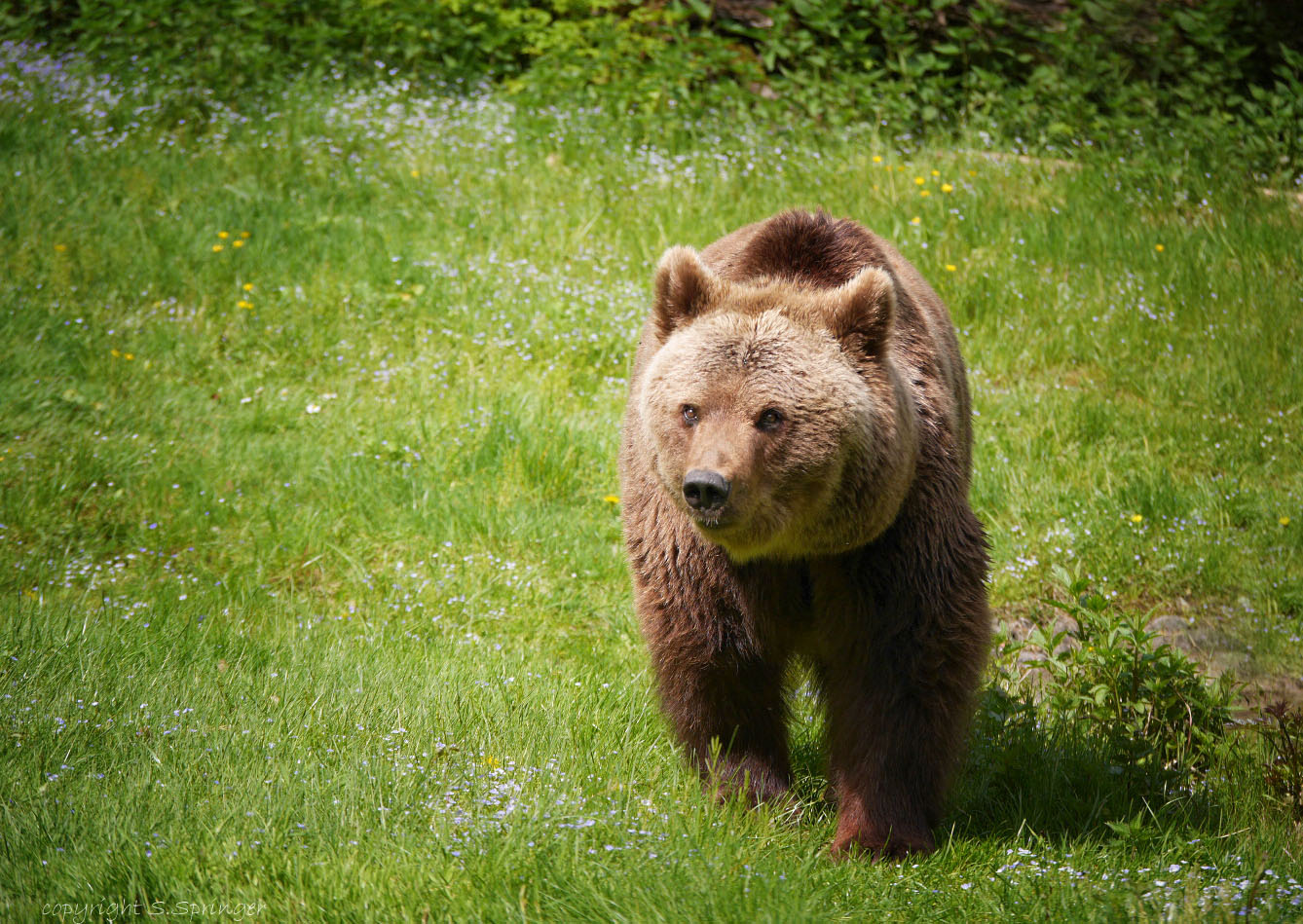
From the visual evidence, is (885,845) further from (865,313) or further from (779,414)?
(865,313)

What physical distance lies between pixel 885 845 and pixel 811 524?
3.64 feet

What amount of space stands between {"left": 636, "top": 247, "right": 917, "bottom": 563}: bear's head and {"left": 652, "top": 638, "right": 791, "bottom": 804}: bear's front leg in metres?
0.50

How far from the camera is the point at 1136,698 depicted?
4867 millimetres

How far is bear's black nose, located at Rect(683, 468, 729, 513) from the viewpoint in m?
3.11

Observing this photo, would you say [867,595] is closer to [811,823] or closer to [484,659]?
[811,823]

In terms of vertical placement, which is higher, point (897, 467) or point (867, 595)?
point (897, 467)

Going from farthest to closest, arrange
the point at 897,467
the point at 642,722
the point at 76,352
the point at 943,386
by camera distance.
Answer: the point at 76,352
the point at 642,722
the point at 943,386
the point at 897,467

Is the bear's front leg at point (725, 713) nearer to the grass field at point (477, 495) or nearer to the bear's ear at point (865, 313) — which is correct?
the grass field at point (477, 495)

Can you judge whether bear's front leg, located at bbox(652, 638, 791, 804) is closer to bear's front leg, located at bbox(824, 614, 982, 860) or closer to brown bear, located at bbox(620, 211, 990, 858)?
brown bear, located at bbox(620, 211, 990, 858)

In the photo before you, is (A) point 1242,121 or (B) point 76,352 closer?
(B) point 76,352

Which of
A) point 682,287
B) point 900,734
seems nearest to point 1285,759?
point 900,734

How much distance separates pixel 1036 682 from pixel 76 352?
5589mm

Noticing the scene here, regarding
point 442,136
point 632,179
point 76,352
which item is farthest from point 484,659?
point 442,136

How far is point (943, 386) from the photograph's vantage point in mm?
4000
